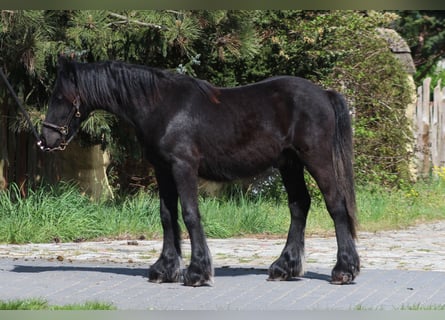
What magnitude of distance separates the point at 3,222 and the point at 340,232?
5188mm

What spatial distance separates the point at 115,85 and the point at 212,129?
3.17 feet

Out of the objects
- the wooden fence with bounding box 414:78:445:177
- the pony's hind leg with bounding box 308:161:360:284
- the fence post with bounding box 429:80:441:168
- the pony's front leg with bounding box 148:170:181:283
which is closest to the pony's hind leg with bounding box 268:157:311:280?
the pony's hind leg with bounding box 308:161:360:284

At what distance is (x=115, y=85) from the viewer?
27.5 feet

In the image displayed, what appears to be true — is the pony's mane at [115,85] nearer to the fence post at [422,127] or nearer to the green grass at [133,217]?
the green grass at [133,217]

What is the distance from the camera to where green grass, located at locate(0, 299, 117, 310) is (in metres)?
6.55

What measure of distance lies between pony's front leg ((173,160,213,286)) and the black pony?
0.04ft

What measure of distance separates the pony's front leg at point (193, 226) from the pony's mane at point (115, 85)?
704mm

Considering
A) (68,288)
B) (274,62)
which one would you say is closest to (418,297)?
(68,288)

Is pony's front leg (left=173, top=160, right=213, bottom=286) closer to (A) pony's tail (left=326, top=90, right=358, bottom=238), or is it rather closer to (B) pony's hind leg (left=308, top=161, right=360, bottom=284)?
(B) pony's hind leg (left=308, top=161, right=360, bottom=284)

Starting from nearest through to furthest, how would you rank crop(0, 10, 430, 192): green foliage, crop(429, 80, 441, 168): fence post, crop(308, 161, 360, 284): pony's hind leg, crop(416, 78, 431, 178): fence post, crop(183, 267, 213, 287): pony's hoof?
crop(183, 267, 213, 287): pony's hoof, crop(308, 161, 360, 284): pony's hind leg, crop(0, 10, 430, 192): green foliage, crop(416, 78, 431, 178): fence post, crop(429, 80, 441, 168): fence post

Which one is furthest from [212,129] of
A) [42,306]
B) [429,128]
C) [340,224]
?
[429,128]

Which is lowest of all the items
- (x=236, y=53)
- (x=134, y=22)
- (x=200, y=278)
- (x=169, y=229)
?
(x=200, y=278)

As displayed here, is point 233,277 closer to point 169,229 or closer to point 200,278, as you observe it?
point 200,278

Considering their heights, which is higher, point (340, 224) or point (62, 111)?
point (62, 111)
